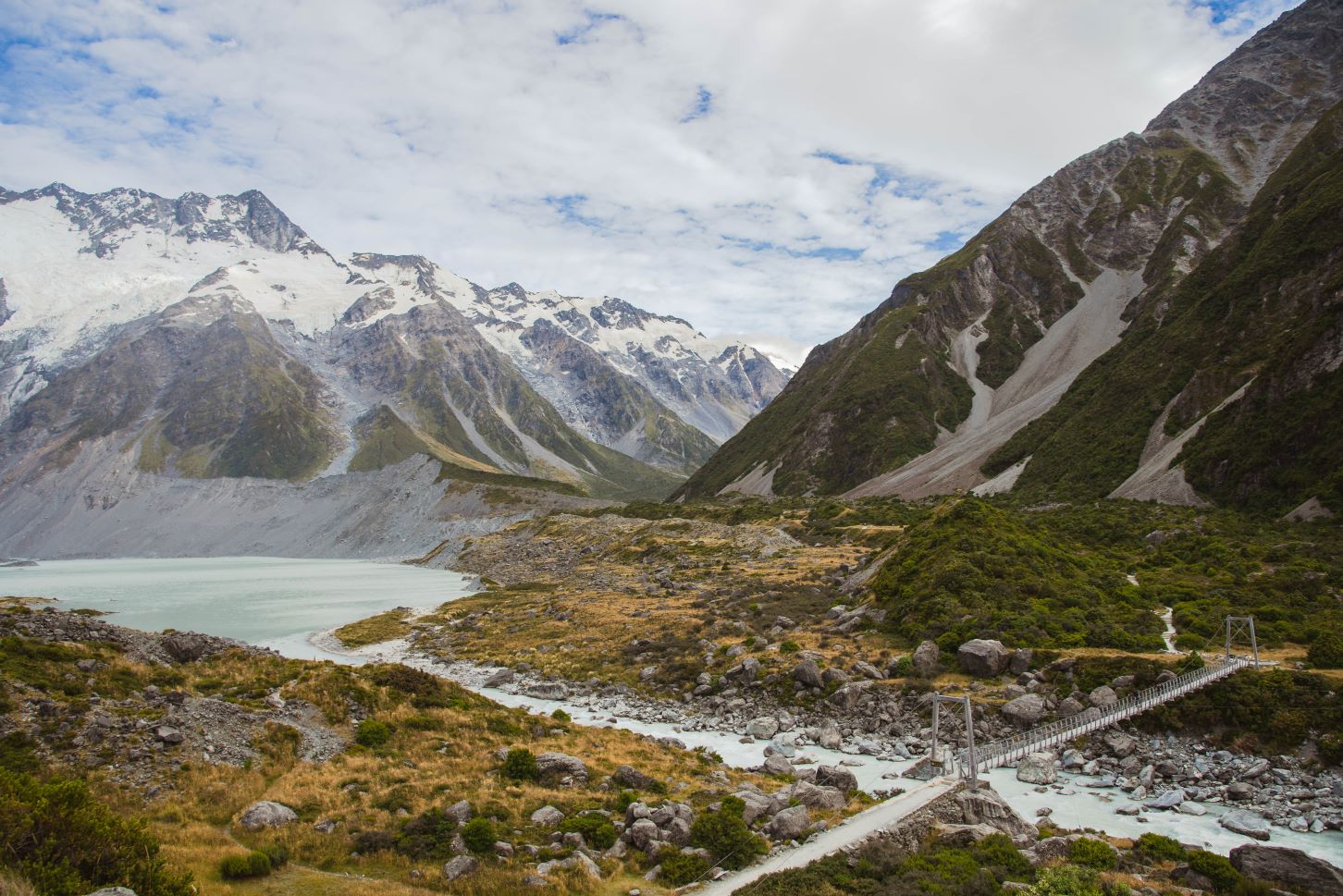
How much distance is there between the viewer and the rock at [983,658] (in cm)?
3750

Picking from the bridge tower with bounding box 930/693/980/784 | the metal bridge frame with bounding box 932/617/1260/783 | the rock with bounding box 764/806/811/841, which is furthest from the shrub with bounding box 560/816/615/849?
the metal bridge frame with bounding box 932/617/1260/783

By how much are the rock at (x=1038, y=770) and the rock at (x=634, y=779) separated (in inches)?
585

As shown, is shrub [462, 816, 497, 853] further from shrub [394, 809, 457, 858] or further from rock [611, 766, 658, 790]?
rock [611, 766, 658, 790]

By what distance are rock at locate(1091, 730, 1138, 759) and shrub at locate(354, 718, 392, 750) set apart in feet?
102

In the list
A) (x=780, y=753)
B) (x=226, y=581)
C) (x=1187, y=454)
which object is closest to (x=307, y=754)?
Result: (x=780, y=753)

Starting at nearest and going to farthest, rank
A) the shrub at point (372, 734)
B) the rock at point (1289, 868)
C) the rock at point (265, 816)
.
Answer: the rock at point (1289, 868), the rock at point (265, 816), the shrub at point (372, 734)

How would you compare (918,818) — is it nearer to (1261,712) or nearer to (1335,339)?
(1261,712)

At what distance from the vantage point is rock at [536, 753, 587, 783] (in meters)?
28.0

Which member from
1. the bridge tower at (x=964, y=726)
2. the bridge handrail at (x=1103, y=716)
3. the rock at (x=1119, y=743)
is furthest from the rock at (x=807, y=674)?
the rock at (x=1119, y=743)

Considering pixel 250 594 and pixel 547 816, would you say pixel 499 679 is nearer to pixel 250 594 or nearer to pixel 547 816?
pixel 547 816

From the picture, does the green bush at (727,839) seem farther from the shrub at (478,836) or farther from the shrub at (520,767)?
the shrub at (520,767)

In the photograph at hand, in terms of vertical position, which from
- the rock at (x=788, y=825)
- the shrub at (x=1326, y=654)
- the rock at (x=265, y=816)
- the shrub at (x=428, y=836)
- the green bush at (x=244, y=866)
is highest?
the shrub at (x=1326, y=654)

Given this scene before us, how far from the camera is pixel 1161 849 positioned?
20141 millimetres

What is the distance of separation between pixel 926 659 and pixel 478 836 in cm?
2696
